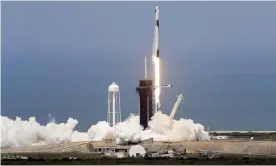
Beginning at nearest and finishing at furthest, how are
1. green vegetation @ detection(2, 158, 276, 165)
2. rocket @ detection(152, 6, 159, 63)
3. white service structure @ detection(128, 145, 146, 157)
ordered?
green vegetation @ detection(2, 158, 276, 165) → white service structure @ detection(128, 145, 146, 157) → rocket @ detection(152, 6, 159, 63)

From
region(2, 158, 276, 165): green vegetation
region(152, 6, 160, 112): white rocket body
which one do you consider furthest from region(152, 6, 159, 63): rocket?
region(2, 158, 276, 165): green vegetation

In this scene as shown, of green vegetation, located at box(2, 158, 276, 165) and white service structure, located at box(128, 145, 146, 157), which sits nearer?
green vegetation, located at box(2, 158, 276, 165)

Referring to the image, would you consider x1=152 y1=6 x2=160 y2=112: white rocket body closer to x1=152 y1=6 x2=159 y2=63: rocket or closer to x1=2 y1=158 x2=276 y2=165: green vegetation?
x1=152 y1=6 x2=159 y2=63: rocket

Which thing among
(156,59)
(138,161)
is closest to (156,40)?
(156,59)

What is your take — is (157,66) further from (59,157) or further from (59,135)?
(59,157)

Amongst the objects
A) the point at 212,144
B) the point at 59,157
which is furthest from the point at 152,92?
the point at 59,157

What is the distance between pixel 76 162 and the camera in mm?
45844

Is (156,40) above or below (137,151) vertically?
above

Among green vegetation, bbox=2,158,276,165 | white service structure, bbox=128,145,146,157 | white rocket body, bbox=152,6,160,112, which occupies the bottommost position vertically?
green vegetation, bbox=2,158,276,165

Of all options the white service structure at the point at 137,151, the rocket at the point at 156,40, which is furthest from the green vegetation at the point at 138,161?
the rocket at the point at 156,40

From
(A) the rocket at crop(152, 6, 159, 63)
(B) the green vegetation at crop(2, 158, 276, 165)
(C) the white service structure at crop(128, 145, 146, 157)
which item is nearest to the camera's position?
(B) the green vegetation at crop(2, 158, 276, 165)

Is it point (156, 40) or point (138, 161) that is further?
point (156, 40)

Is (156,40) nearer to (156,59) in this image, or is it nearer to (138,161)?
(156,59)

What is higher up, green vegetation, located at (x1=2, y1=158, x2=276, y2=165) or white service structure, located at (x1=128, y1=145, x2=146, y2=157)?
white service structure, located at (x1=128, y1=145, x2=146, y2=157)
